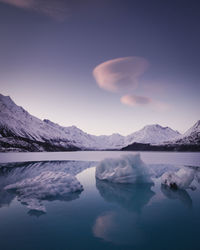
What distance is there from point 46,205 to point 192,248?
895 centimetres

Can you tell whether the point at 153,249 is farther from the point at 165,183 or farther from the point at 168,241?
the point at 165,183

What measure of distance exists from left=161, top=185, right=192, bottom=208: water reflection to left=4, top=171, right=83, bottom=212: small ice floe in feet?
26.0

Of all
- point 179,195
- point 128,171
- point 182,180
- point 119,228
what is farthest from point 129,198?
point 182,180

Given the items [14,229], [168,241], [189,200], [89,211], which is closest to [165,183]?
[189,200]

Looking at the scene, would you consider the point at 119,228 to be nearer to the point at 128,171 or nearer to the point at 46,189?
the point at 46,189

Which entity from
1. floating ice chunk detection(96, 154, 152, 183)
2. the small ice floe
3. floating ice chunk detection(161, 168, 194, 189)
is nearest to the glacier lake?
the small ice floe

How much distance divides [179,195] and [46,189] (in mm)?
11353

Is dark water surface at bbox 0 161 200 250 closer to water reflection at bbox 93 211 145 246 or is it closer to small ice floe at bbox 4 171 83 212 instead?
water reflection at bbox 93 211 145 246

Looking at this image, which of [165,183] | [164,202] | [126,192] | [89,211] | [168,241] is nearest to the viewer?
[168,241]

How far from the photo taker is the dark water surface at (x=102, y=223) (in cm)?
718

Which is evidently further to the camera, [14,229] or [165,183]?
[165,183]

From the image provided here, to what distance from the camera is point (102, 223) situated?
920 cm

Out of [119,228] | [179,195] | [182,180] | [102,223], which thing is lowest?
[179,195]

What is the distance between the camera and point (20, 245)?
23.0 ft
